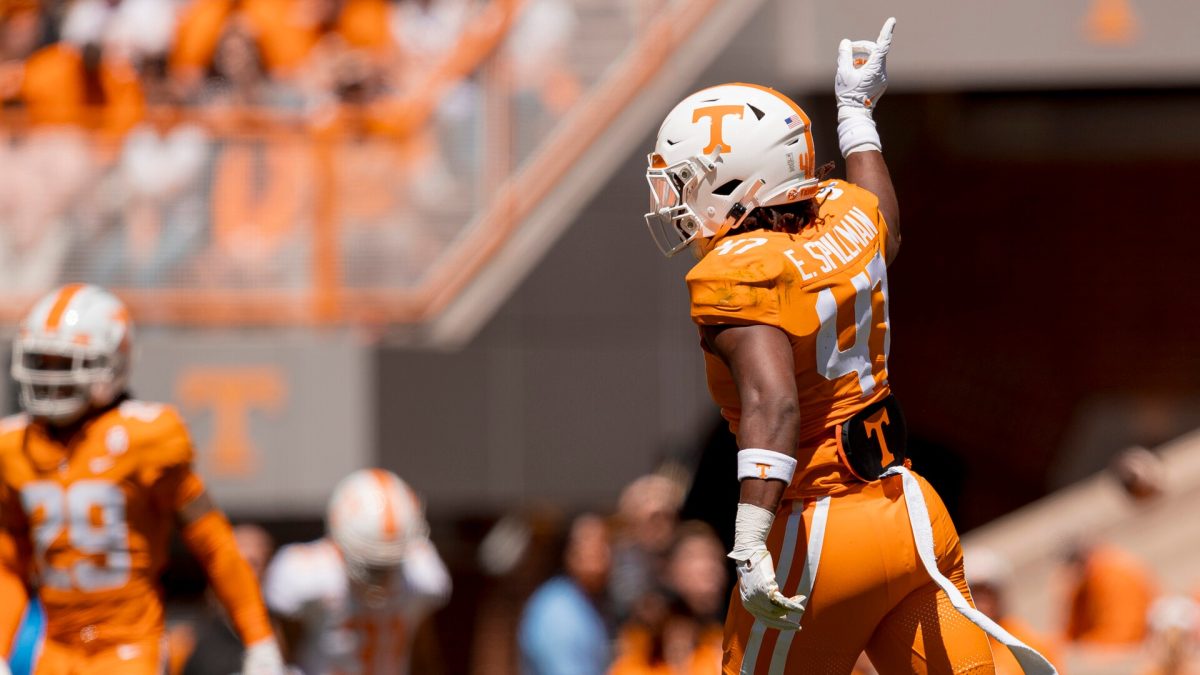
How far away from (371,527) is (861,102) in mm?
3758

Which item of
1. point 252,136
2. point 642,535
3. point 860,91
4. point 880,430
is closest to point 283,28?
point 252,136

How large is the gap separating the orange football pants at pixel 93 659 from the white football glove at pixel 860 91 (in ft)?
8.79

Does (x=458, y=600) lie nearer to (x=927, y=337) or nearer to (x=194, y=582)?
(x=194, y=582)

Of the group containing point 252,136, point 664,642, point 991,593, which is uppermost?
point 252,136

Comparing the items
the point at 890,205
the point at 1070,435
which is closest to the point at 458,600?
the point at 1070,435

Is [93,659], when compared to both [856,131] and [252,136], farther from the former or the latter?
[252,136]

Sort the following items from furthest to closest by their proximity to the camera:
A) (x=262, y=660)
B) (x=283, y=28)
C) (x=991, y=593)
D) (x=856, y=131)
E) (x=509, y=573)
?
→ (x=509, y=573), (x=283, y=28), (x=991, y=593), (x=262, y=660), (x=856, y=131)

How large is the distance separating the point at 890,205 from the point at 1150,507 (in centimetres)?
895

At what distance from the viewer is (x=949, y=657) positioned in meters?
5.03

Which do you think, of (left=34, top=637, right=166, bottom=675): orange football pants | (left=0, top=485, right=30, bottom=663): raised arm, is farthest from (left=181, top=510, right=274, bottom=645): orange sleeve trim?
(left=0, top=485, right=30, bottom=663): raised arm

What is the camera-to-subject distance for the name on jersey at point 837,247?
5008mm

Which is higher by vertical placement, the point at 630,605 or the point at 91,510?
the point at 91,510

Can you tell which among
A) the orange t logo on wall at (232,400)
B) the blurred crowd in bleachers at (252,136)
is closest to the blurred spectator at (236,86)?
the blurred crowd in bleachers at (252,136)

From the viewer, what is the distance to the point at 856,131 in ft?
18.9
